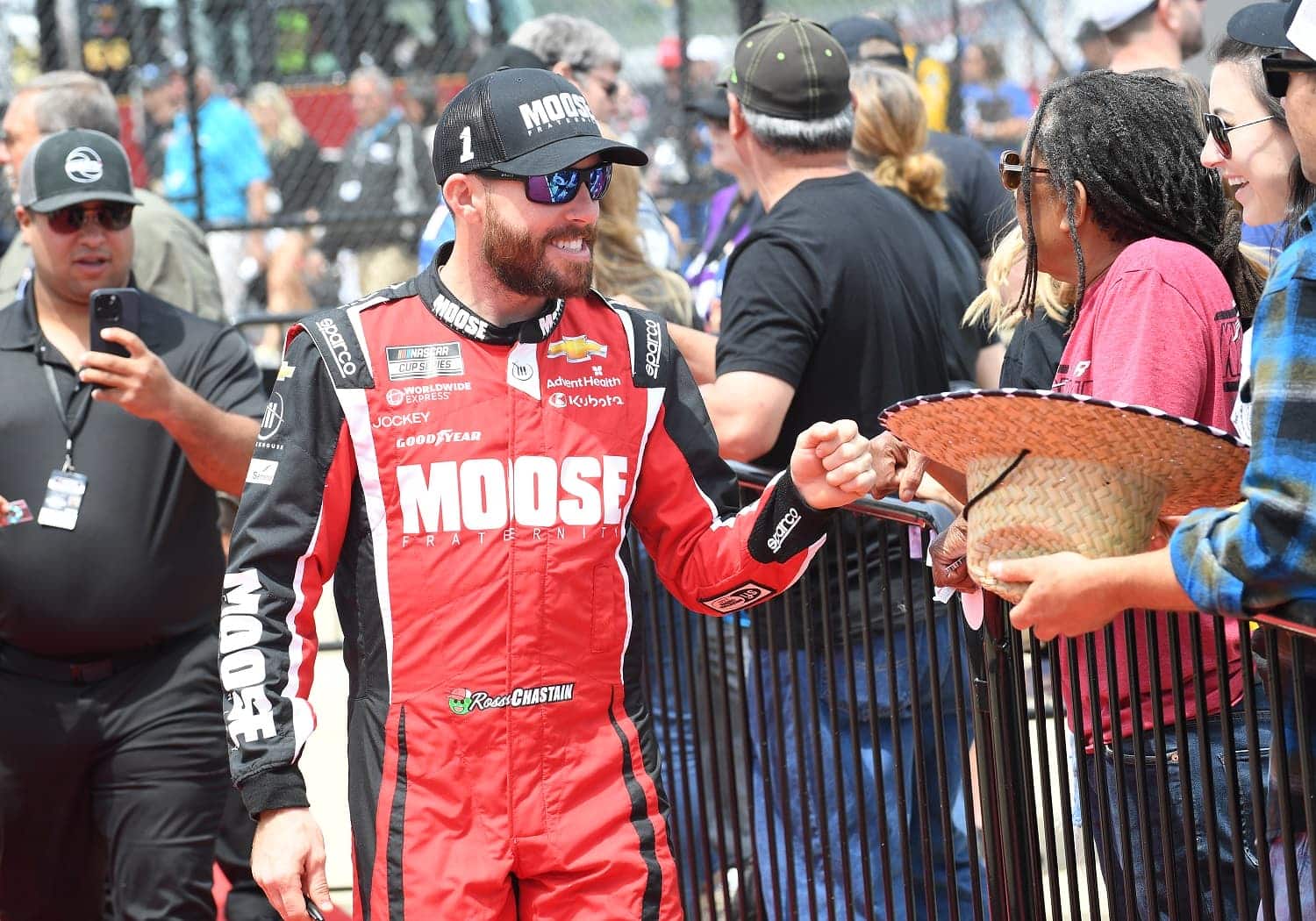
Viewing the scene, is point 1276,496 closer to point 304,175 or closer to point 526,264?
point 526,264

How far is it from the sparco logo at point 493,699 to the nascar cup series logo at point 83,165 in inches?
85.8

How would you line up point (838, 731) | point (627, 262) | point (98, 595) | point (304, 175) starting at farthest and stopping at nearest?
point (304, 175) < point (627, 262) < point (98, 595) < point (838, 731)

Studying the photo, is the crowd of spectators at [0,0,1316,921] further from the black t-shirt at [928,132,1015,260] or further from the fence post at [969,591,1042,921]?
the fence post at [969,591,1042,921]


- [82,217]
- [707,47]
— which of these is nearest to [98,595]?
[82,217]

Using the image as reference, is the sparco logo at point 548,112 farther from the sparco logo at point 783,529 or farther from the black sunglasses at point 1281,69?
the black sunglasses at point 1281,69

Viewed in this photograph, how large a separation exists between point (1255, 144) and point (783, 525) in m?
1.01

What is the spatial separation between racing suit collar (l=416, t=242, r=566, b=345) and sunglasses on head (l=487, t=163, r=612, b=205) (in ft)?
0.67

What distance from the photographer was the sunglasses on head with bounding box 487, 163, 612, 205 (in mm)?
2801

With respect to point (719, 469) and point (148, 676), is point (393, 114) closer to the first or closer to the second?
point (148, 676)

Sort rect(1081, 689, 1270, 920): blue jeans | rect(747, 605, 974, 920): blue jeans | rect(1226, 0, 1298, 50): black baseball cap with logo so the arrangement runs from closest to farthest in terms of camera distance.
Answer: rect(1081, 689, 1270, 920): blue jeans, rect(1226, 0, 1298, 50): black baseball cap with logo, rect(747, 605, 974, 920): blue jeans

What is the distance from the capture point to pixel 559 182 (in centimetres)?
281

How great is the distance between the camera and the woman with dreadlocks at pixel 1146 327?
252 centimetres

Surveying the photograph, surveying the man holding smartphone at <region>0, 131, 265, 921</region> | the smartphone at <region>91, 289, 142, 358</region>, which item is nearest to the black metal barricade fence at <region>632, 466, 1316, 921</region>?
the man holding smartphone at <region>0, 131, 265, 921</region>

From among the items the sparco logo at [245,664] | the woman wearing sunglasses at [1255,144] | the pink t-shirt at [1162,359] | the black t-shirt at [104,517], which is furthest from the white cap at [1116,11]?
the sparco logo at [245,664]
